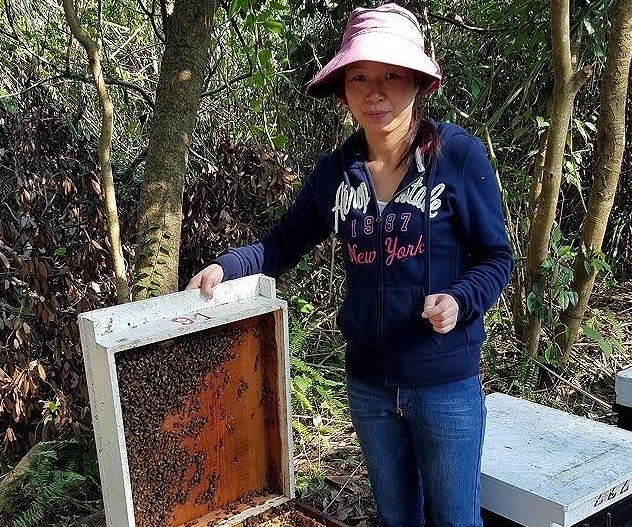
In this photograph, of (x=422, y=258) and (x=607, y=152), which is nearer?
(x=422, y=258)

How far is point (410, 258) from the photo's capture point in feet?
5.30

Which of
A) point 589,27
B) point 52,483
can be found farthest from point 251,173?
point 589,27

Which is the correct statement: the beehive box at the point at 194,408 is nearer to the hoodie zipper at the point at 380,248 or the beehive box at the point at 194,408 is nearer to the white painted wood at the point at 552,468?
the hoodie zipper at the point at 380,248

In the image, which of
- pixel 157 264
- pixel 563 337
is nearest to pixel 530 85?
pixel 563 337

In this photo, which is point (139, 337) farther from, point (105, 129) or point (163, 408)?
point (105, 129)

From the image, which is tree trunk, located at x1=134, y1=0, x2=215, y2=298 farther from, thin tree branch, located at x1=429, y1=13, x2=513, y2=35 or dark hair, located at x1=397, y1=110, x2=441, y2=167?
thin tree branch, located at x1=429, y1=13, x2=513, y2=35

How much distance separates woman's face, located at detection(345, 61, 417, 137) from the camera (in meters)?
1.60

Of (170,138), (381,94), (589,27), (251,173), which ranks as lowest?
(251,173)

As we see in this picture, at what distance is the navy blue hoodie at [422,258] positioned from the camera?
5.21 feet

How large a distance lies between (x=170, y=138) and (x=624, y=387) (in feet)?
6.06

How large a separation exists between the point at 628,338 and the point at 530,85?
1.64 m

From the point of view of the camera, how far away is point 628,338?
4.15 meters

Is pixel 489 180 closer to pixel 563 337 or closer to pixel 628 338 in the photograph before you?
pixel 563 337

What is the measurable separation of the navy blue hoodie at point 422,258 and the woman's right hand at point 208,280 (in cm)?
33
